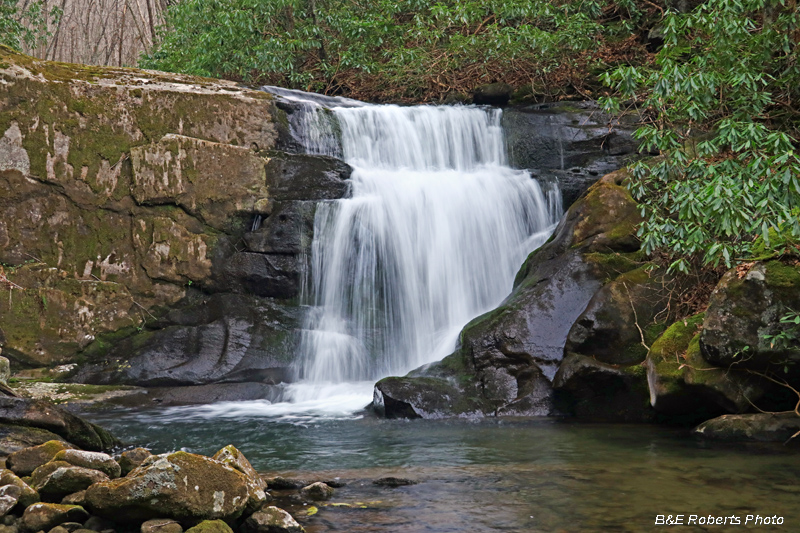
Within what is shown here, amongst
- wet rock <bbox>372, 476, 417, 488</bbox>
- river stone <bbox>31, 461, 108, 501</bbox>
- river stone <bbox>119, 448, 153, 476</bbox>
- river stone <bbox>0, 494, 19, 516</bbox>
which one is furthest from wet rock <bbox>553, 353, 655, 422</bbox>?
river stone <bbox>0, 494, 19, 516</bbox>

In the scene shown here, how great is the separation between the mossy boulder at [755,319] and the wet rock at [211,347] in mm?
6213

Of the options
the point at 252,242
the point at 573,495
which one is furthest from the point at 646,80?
the point at 252,242

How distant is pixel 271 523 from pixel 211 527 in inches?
14.6

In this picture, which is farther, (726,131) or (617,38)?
(617,38)

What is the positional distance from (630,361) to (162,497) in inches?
221

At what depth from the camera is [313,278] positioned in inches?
444

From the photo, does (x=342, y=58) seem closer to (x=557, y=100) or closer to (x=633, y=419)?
(x=557, y=100)

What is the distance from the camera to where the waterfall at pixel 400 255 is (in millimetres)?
10648

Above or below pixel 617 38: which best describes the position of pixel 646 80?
below

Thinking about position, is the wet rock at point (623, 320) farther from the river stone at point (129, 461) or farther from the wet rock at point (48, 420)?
the wet rock at point (48, 420)

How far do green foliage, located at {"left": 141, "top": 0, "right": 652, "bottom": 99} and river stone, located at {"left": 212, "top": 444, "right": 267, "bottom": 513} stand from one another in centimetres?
1153

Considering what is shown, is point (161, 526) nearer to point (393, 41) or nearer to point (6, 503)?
point (6, 503)

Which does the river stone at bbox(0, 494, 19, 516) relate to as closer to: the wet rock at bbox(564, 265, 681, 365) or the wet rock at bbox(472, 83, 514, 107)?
the wet rock at bbox(564, 265, 681, 365)

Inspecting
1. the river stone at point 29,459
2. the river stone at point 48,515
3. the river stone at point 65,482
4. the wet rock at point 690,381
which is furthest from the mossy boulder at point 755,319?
the river stone at point 29,459
